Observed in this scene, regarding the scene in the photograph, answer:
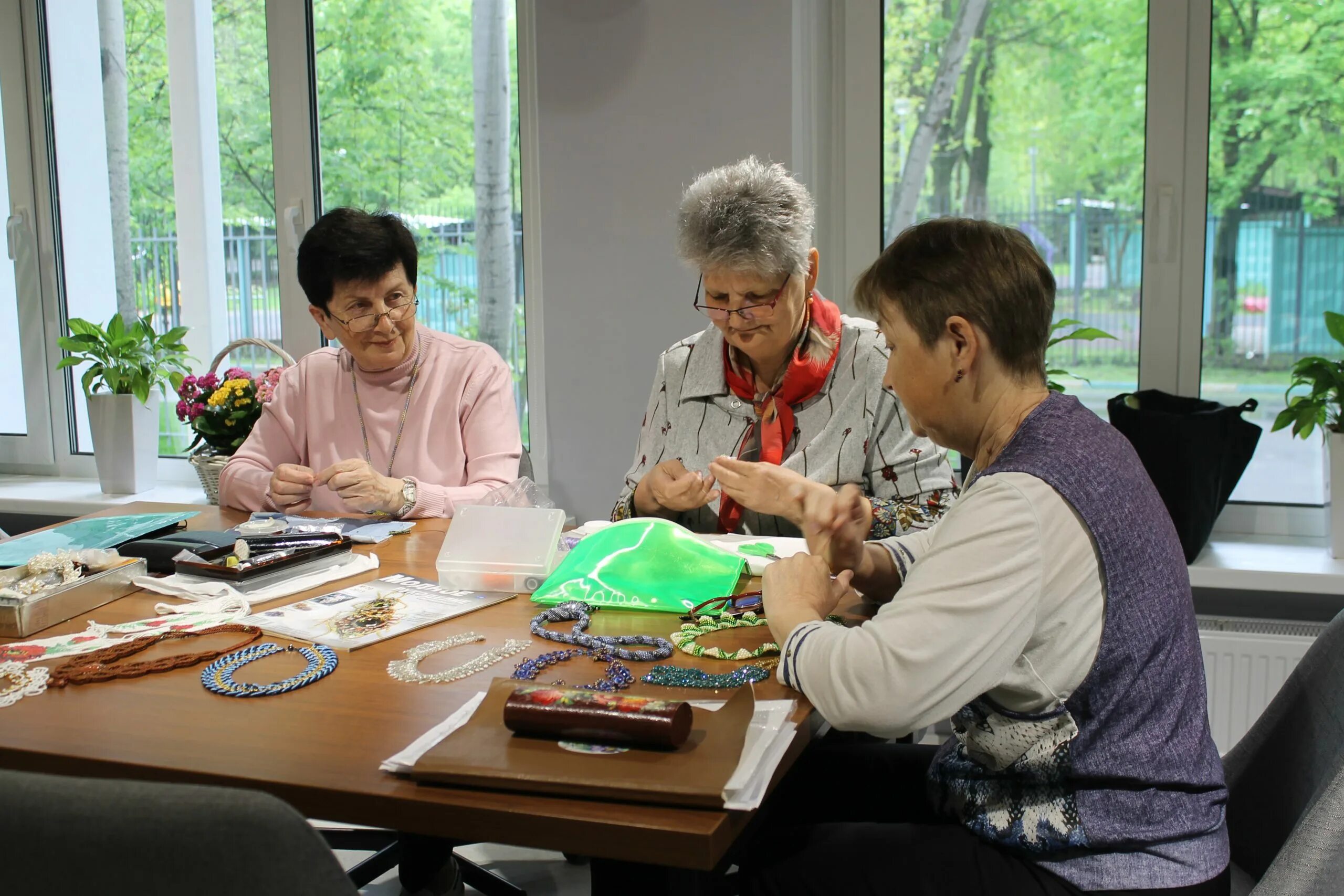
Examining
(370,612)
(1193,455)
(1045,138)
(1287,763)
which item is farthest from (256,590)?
(1045,138)

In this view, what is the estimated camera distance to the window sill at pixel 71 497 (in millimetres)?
3709

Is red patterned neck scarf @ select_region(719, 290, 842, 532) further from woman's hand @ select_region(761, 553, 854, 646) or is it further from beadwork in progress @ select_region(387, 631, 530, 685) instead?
beadwork in progress @ select_region(387, 631, 530, 685)

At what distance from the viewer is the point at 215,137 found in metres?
3.93

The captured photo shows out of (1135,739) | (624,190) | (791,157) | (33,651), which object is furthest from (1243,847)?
(624,190)

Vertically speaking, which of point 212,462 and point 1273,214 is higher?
point 1273,214

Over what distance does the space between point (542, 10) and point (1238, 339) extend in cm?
209

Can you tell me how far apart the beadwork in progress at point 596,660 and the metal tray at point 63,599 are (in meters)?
0.72

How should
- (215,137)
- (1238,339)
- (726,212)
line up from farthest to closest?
(215,137) < (1238,339) < (726,212)

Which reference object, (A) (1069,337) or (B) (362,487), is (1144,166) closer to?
(A) (1069,337)

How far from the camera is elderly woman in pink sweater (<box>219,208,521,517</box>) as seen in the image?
8.24 ft

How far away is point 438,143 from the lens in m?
3.68

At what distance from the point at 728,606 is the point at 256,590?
74 centimetres

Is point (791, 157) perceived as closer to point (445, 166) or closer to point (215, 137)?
point (445, 166)

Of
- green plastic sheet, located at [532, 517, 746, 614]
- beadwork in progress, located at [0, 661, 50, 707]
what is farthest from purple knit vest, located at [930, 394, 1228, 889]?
beadwork in progress, located at [0, 661, 50, 707]
